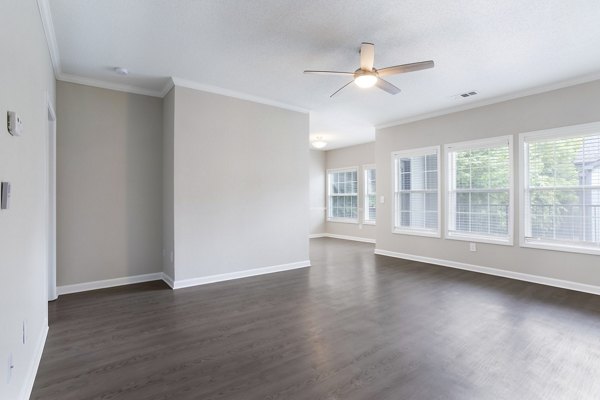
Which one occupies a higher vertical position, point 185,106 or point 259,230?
point 185,106

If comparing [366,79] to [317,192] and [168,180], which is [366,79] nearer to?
[168,180]

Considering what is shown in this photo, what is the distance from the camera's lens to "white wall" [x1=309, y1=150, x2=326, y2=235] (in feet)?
31.8

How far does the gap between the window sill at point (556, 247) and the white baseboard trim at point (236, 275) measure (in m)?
3.43

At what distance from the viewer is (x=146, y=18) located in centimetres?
273

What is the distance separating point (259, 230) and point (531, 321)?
11.8 feet

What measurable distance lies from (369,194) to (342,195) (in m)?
1.06

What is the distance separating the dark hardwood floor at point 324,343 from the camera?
2.01m

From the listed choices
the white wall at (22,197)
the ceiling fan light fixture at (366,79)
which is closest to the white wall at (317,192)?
the ceiling fan light fixture at (366,79)

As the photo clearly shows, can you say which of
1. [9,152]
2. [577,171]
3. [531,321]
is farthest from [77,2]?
[577,171]

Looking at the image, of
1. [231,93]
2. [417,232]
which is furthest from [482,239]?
[231,93]

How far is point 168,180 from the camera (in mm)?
4398

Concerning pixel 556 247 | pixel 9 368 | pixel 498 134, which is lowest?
pixel 9 368

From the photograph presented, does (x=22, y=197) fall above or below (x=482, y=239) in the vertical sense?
above

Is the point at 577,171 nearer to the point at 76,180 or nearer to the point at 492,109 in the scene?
the point at 492,109
